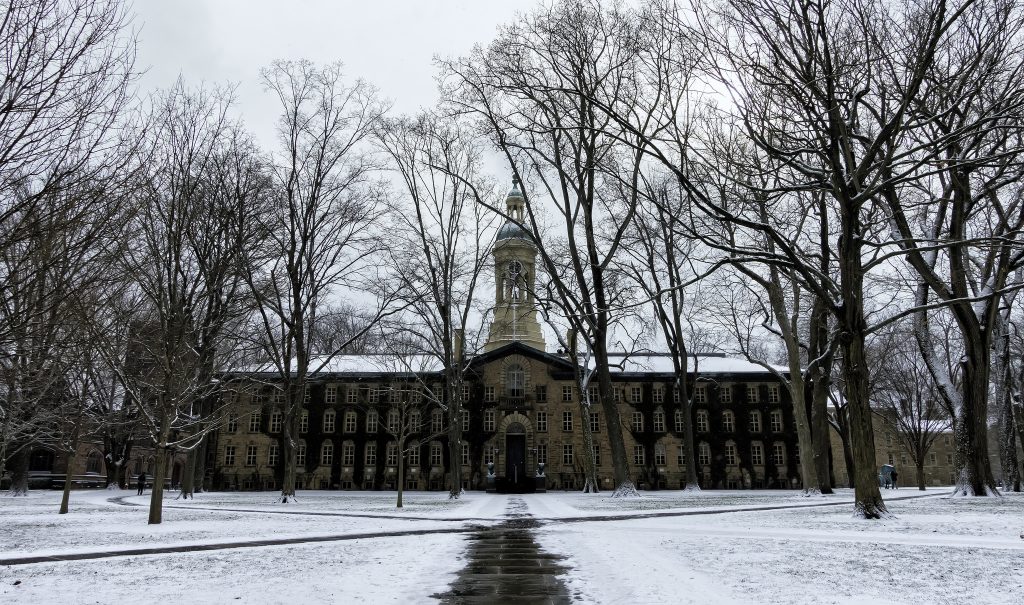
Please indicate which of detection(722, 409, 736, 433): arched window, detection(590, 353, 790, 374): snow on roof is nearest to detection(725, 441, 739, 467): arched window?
detection(722, 409, 736, 433): arched window

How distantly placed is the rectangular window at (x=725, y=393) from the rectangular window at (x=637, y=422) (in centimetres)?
607

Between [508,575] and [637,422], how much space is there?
41.8 m

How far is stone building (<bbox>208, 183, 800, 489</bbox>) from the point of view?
46062mm

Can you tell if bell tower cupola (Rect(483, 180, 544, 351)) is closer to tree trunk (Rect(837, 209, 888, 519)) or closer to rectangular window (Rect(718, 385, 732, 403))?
rectangular window (Rect(718, 385, 732, 403))

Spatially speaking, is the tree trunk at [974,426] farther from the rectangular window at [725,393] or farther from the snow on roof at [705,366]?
the rectangular window at [725,393]

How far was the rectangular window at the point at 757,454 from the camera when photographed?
46.8m

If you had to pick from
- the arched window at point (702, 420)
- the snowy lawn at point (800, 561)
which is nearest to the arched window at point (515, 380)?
the arched window at point (702, 420)

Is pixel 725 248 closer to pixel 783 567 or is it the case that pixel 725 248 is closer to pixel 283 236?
pixel 783 567

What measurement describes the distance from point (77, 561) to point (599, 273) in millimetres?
17954

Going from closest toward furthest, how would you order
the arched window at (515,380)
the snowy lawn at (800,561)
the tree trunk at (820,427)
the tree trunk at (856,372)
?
the snowy lawn at (800,561) < the tree trunk at (856,372) < the tree trunk at (820,427) < the arched window at (515,380)

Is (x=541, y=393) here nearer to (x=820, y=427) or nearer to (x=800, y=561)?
(x=820, y=427)

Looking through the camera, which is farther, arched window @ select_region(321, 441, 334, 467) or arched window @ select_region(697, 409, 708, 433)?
arched window @ select_region(697, 409, 708, 433)

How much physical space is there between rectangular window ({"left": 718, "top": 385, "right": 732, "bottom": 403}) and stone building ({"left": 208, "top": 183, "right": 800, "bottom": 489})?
0.07m

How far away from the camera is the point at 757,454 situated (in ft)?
154
